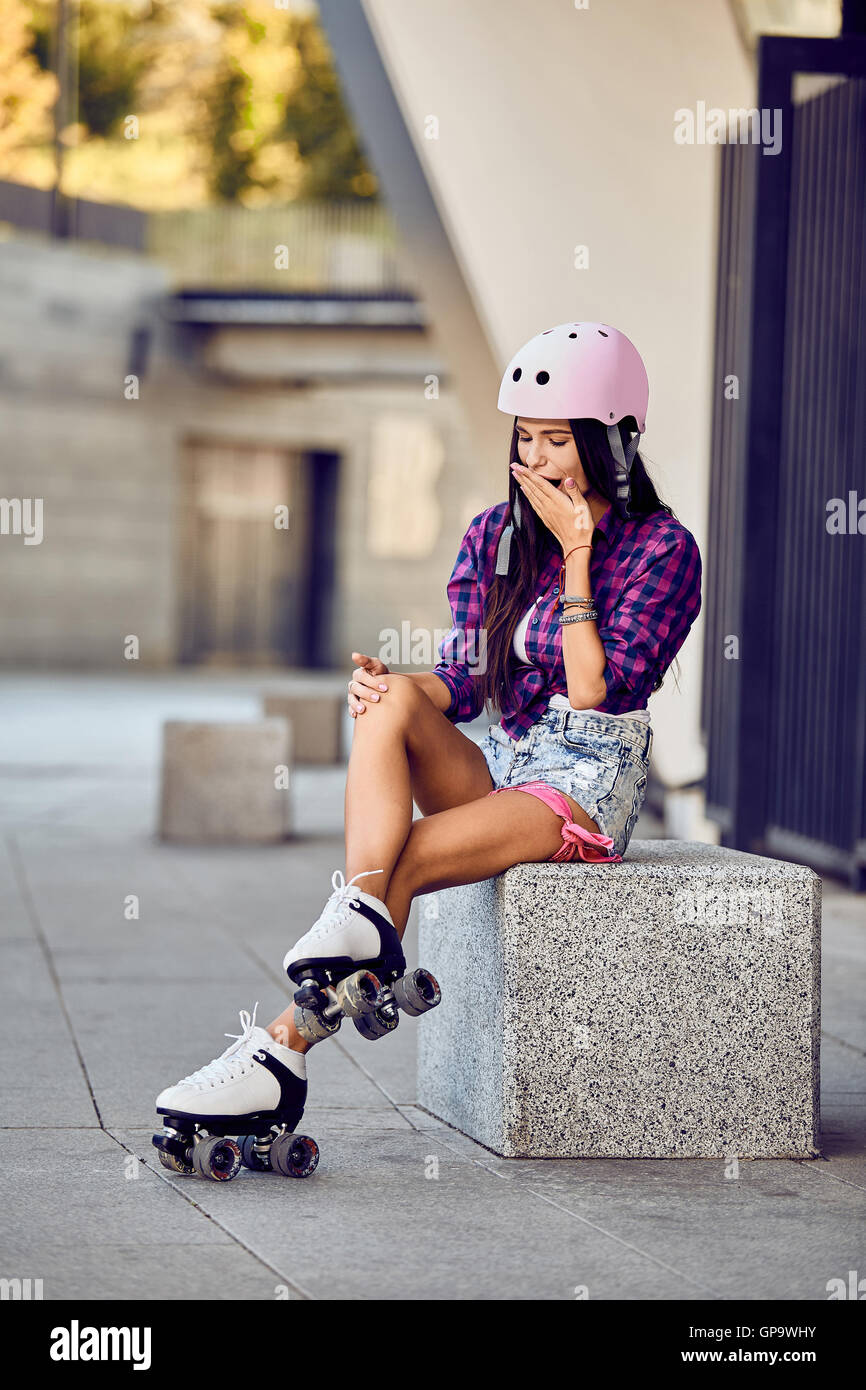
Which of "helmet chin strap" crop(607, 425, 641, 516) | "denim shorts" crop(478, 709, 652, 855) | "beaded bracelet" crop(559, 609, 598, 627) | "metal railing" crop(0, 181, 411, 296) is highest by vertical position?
"metal railing" crop(0, 181, 411, 296)

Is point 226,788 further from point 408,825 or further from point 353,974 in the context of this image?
point 353,974

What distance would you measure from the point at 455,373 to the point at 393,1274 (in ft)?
29.4

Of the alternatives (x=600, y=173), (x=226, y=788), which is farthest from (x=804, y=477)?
(x=226, y=788)

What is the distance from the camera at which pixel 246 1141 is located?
381 centimetres

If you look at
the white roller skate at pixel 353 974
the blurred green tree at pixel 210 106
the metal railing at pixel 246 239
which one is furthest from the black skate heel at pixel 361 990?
the blurred green tree at pixel 210 106

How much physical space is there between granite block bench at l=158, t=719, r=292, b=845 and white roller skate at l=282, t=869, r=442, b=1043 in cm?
580

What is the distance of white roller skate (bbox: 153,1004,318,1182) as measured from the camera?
3.69m

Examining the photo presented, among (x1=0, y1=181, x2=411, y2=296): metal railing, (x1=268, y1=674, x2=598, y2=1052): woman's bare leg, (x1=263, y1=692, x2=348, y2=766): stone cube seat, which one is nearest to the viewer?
(x1=268, y1=674, x2=598, y2=1052): woman's bare leg

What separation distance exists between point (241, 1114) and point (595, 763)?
1148 millimetres

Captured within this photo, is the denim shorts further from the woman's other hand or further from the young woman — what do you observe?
the woman's other hand

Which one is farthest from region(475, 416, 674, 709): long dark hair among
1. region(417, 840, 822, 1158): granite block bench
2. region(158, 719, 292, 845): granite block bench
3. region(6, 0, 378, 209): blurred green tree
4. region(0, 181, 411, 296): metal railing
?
region(6, 0, 378, 209): blurred green tree

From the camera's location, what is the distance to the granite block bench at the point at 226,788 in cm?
950

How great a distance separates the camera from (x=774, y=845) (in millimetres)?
8539

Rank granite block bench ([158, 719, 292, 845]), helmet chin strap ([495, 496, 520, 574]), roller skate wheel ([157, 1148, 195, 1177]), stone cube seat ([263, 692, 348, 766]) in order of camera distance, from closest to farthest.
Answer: roller skate wheel ([157, 1148, 195, 1177])
helmet chin strap ([495, 496, 520, 574])
granite block bench ([158, 719, 292, 845])
stone cube seat ([263, 692, 348, 766])
